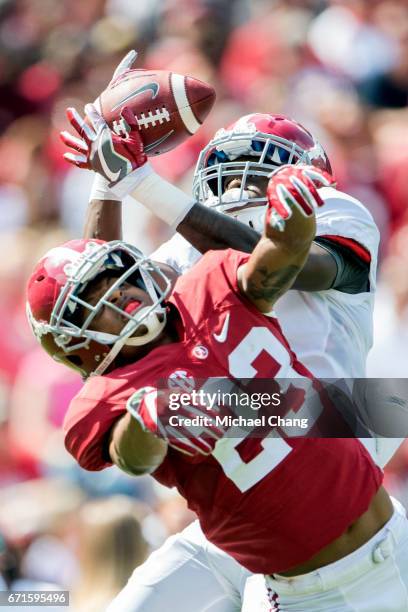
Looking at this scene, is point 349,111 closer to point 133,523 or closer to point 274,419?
point 133,523

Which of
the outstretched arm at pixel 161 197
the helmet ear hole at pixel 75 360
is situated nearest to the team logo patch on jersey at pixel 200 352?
the helmet ear hole at pixel 75 360

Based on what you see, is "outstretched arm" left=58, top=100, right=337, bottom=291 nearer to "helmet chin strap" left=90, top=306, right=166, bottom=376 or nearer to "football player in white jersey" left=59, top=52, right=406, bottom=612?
"football player in white jersey" left=59, top=52, right=406, bottom=612

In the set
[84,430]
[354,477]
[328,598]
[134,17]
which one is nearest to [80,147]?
[84,430]

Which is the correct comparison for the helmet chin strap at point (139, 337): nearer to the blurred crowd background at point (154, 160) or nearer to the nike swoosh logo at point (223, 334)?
the nike swoosh logo at point (223, 334)

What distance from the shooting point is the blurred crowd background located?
3.64 m

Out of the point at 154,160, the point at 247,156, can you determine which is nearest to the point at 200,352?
the point at 247,156

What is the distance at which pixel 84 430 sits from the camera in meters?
1.91

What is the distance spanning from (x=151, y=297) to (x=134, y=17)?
3689 millimetres

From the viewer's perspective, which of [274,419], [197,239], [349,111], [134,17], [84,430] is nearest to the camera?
[84,430]

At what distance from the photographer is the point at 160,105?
108 inches

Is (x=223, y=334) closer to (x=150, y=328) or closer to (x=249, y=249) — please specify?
(x=150, y=328)

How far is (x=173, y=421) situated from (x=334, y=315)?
3.08 ft

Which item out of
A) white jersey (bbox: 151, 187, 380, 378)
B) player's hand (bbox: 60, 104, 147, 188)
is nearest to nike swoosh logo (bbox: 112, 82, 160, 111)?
player's hand (bbox: 60, 104, 147, 188)

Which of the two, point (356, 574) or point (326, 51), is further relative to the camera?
point (326, 51)
